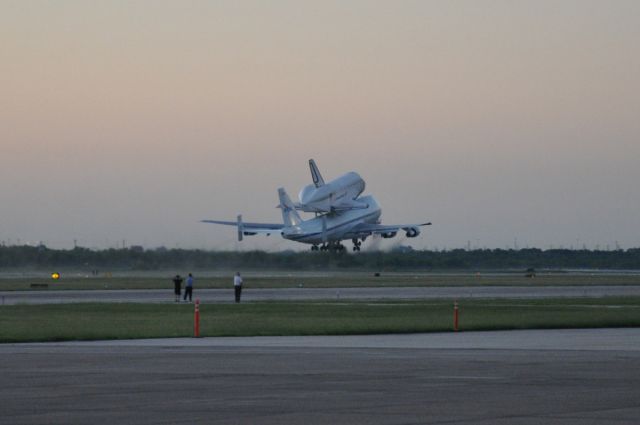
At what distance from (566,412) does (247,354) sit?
44.4ft

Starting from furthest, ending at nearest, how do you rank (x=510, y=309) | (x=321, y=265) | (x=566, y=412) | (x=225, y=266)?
(x=321, y=265) → (x=225, y=266) → (x=510, y=309) → (x=566, y=412)

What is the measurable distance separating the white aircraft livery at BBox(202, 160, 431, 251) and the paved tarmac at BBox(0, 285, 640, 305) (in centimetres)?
6388

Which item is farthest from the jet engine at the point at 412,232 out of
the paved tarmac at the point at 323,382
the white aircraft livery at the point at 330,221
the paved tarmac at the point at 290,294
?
the paved tarmac at the point at 323,382

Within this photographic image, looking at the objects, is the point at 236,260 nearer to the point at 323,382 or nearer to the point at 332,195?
the point at 332,195

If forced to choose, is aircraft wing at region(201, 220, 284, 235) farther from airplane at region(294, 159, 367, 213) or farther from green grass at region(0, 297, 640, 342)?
green grass at region(0, 297, 640, 342)

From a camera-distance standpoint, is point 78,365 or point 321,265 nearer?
point 78,365

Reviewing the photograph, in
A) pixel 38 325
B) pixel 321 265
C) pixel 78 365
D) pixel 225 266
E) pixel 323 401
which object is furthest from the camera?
pixel 321 265

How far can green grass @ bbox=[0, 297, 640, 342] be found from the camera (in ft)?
140

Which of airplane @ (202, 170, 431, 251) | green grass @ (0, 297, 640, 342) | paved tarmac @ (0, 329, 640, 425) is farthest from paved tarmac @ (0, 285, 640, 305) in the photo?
airplane @ (202, 170, 431, 251)

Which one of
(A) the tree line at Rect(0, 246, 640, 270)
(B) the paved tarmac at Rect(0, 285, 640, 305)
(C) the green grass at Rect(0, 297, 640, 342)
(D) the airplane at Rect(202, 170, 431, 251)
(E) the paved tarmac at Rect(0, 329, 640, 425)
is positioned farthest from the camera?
(D) the airplane at Rect(202, 170, 431, 251)

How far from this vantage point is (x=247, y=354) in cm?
3195

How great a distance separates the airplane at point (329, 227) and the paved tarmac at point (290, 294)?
60279 mm

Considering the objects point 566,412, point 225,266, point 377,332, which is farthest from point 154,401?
point 225,266

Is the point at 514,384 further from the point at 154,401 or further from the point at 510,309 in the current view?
the point at 510,309
